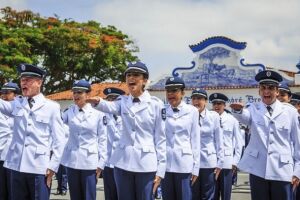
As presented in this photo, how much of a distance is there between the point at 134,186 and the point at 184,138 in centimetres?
163

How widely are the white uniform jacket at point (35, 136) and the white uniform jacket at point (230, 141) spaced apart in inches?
148

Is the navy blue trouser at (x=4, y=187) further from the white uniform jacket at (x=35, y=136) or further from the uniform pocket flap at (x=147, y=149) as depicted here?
the uniform pocket flap at (x=147, y=149)

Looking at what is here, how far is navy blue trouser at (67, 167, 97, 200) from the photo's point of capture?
7508 millimetres

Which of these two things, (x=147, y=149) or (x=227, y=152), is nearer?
(x=147, y=149)

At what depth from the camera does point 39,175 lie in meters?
5.93

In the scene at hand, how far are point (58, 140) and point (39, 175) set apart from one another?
1.43 feet

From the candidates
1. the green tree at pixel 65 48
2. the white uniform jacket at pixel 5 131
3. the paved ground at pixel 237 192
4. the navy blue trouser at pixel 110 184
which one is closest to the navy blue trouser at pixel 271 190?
the navy blue trouser at pixel 110 184

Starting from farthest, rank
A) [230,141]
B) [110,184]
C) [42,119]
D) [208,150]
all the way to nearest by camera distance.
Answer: [230,141] < [110,184] < [208,150] < [42,119]

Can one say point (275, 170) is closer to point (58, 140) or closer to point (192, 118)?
point (192, 118)

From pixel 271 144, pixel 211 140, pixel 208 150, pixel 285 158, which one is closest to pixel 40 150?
pixel 271 144

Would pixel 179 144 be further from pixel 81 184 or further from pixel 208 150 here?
pixel 81 184

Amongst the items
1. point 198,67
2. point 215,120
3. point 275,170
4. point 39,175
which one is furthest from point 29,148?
point 198,67

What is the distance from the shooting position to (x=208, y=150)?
8.35m

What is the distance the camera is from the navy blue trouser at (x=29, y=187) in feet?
19.2
